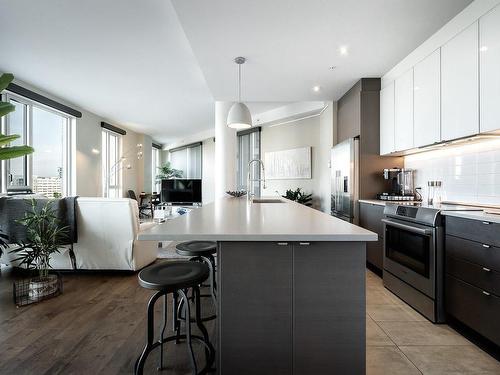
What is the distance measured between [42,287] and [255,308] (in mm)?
2471

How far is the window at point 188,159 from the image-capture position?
33.3 ft

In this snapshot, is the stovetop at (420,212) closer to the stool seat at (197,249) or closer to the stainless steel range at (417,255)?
the stainless steel range at (417,255)

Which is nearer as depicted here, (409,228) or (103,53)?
(409,228)

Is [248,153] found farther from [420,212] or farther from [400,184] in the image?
[420,212]

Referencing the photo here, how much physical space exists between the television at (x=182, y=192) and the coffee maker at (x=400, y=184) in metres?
4.47

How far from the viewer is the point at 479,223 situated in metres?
1.83

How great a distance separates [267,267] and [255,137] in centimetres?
637

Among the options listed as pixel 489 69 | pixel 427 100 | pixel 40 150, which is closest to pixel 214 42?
pixel 427 100

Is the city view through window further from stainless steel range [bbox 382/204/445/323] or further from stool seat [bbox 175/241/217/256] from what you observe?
stainless steel range [bbox 382/204/445/323]

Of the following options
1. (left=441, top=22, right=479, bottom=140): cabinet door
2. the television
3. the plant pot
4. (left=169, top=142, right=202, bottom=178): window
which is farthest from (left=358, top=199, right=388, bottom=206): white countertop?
(left=169, top=142, right=202, bottom=178): window

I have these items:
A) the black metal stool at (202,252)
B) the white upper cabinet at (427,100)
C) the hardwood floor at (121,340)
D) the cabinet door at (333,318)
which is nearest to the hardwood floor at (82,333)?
the hardwood floor at (121,340)

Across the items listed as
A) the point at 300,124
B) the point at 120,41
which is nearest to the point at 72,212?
the point at 120,41

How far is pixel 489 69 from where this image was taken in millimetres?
2105

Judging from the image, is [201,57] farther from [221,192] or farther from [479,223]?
[479,223]
